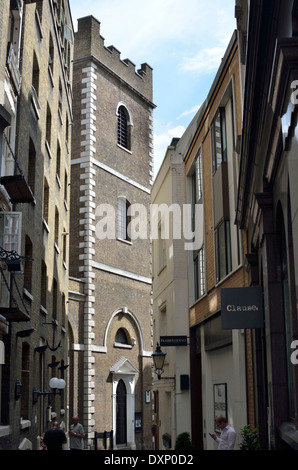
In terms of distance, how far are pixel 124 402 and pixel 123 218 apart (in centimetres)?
1116

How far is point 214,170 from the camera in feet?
63.6

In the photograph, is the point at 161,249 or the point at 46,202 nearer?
the point at 46,202

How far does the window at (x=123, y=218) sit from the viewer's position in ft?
130

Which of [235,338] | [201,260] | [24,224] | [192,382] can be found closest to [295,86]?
[235,338]

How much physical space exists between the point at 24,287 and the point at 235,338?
20.3 ft

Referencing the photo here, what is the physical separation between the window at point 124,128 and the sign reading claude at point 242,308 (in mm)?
30882

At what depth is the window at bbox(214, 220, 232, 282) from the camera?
1770 centimetres

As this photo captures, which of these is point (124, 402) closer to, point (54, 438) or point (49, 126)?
point (49, 126)

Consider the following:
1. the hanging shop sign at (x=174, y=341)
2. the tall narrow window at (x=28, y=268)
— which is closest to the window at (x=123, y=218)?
the hanging shop sign at (x=174, y=341)

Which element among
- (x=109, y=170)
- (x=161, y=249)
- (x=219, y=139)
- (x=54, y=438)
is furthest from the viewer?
(x=109, y=170)

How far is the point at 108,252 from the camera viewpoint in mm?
37312

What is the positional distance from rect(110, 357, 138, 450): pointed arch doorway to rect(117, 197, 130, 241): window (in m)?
7.65

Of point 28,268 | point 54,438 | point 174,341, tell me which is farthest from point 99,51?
point 54,438

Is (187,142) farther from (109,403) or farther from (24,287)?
(109,403)
